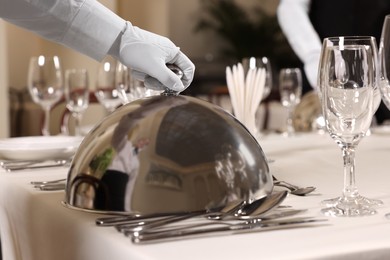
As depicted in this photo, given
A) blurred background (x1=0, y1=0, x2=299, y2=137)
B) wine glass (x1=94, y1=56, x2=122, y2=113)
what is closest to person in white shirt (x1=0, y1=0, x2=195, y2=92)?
wine glass (x1=94, y1=56, x2=122, y2=113)

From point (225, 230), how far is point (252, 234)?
0.03m

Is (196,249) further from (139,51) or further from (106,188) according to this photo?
(139,51)

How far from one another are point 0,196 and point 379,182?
Answer: 693mm

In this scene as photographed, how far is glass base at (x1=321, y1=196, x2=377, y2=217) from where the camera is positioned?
117cm

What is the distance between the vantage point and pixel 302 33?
133 inches

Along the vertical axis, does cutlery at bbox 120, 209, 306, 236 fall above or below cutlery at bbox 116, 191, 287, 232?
below

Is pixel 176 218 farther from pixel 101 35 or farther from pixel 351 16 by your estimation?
pixel 351 16

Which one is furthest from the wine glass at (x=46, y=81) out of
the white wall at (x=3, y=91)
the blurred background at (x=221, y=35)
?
the blurred background at (x=221, y=35)

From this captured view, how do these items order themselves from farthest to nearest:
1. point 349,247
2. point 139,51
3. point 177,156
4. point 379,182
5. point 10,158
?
point 10,158, point 379,182, point 139,51, point 177,156, point 349,247

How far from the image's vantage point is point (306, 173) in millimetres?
1602

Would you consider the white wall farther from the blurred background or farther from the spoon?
the spoon

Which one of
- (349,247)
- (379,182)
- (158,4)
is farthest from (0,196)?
(158,4)

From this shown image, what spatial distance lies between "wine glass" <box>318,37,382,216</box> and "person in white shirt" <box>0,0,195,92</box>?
24 centimetres

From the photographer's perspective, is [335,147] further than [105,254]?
Yes
